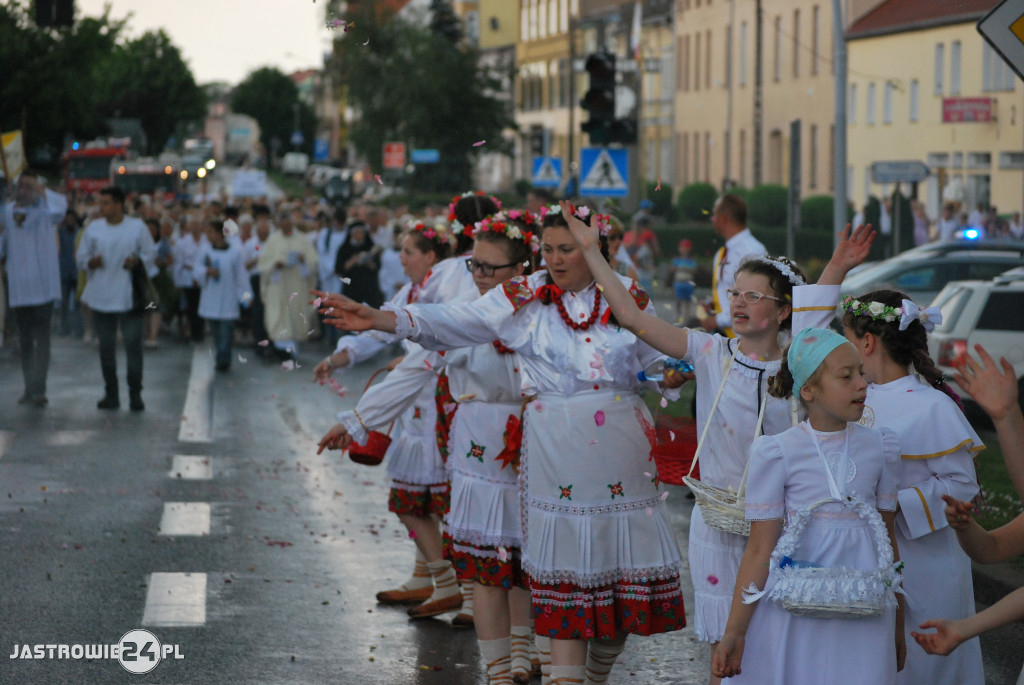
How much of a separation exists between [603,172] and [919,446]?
12.9m

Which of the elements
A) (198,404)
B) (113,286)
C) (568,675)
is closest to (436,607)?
(568,675)

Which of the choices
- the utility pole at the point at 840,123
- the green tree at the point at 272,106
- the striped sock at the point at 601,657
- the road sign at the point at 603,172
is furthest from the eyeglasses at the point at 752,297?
the green tree at the point at 272,106

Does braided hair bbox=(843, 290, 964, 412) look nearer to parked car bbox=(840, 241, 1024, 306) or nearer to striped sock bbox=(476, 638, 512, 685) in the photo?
striped sock bbox=(476, 638, 512, 685)

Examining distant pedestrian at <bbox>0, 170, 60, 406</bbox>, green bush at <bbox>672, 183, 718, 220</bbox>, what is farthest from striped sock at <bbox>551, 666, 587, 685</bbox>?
green bush at <bbox>672, 183, 718, 220</bbox>

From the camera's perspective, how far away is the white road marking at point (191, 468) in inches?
445

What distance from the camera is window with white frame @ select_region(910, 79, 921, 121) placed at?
46.7 metres

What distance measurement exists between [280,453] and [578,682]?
7.41 meters

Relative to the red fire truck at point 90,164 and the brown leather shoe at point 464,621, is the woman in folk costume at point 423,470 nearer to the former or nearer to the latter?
the brown leather shoe at point 464,621

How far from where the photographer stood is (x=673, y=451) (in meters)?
5.48

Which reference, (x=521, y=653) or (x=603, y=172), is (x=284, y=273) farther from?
(x=521, y=653)

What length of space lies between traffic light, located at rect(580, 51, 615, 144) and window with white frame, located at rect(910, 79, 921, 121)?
3399 cm

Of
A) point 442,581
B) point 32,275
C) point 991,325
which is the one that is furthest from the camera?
point 32,275

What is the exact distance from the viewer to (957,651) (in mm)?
4559

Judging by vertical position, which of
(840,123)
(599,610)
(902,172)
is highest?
(840,123)
